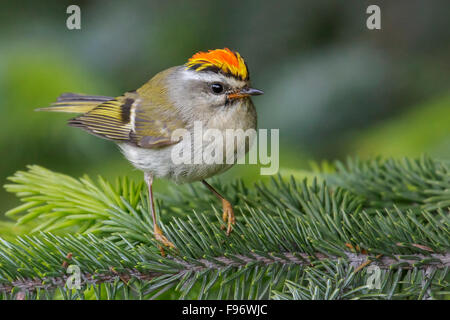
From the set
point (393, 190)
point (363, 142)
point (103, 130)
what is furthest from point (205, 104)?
point (363, 142)

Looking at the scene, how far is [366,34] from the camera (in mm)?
3189

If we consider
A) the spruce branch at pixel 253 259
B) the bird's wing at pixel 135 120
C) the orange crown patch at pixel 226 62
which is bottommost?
the spruce branch at pixel 253 259

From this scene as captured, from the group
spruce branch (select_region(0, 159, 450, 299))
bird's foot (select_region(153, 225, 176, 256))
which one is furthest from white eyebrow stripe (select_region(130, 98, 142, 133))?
bird's foot (select_region(153, 225, 176, 256))

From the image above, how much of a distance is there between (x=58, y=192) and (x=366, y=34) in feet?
7.31

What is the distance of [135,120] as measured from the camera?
2076 millimetres

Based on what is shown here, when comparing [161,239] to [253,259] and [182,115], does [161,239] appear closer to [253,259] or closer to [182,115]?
[253,259]

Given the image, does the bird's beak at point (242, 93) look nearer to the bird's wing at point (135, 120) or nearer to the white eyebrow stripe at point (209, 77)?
the white eyebrow stripe at point (209, 77)

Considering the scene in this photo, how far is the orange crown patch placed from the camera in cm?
183

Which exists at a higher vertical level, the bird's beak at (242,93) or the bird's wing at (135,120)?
the bird's beak at (242,93)

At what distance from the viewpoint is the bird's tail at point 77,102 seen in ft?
7.49

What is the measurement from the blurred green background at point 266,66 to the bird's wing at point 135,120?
0.32 m

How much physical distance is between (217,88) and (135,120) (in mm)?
382

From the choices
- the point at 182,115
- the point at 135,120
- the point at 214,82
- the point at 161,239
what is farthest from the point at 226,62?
the point at 161,239

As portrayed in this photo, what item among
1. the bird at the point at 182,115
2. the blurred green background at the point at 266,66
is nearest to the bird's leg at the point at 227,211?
the bird at the point at 182,115
